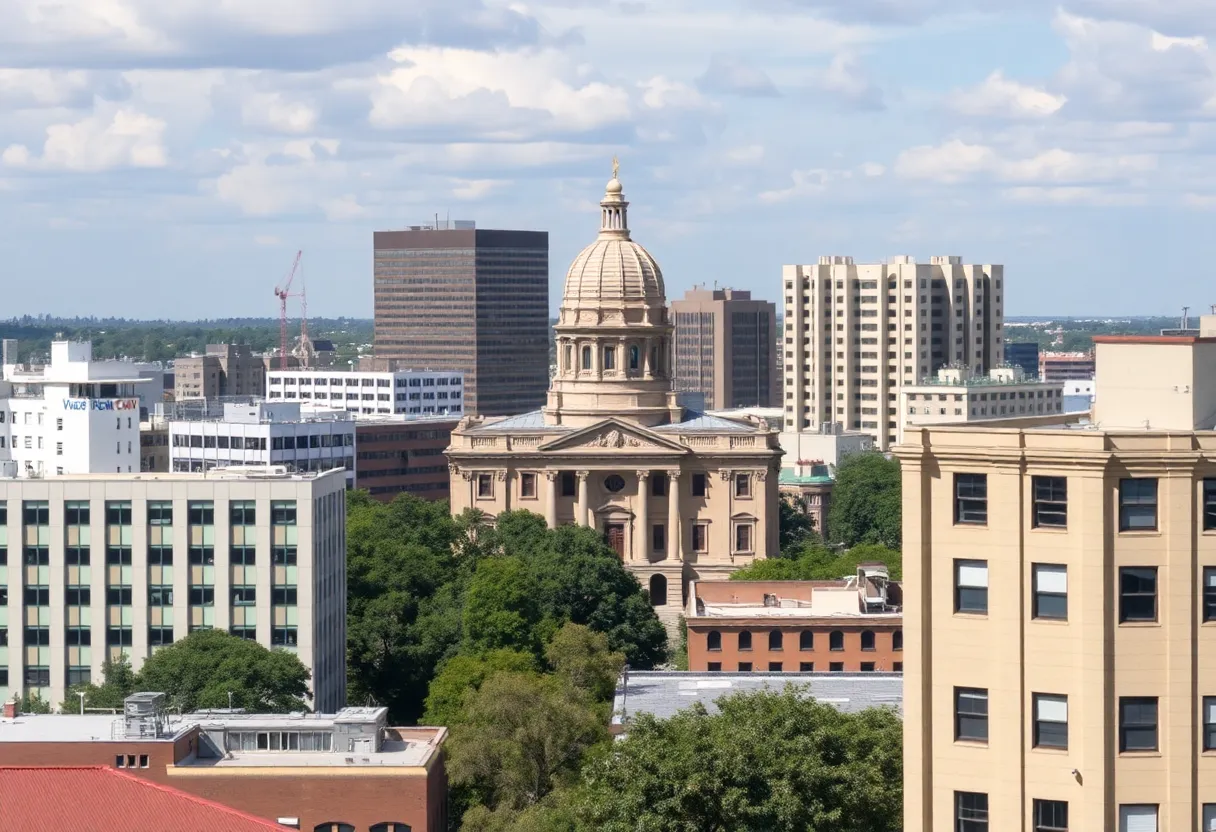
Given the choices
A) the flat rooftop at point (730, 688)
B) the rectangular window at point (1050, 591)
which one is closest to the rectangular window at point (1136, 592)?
the rectangular window at point (1050, 591)

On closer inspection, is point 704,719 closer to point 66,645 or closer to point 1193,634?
point 1193,634

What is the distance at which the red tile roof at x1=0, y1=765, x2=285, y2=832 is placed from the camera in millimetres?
86125

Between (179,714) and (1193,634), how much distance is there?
63825mm

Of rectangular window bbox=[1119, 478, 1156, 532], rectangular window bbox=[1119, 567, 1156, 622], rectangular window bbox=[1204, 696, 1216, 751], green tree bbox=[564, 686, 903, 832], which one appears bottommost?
green tree bbox=[564, 686, 903, 832]

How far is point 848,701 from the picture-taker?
116 m

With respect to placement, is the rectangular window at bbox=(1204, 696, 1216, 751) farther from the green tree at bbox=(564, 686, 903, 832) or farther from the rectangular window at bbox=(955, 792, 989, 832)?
the green tree at bbox=(564, 686, 903, 832)

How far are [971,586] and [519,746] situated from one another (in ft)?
172

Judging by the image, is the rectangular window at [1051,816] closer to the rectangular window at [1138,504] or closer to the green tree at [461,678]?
the rectangular window at [1138,504]

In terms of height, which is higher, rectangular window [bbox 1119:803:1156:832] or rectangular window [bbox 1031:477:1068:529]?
rectangular window [bbox 1031:477:1068:529]

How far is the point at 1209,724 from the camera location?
56.9m

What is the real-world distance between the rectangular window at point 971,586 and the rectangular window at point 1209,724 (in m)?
5.13

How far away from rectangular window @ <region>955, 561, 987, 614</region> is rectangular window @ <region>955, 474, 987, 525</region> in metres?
0.98

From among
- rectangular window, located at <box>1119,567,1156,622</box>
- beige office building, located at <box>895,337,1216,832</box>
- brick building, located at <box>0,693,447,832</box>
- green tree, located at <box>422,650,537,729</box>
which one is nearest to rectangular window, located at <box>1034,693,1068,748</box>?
beige office building, located at <box>895,337,1216,832</box>

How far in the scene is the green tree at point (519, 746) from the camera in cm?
10750
